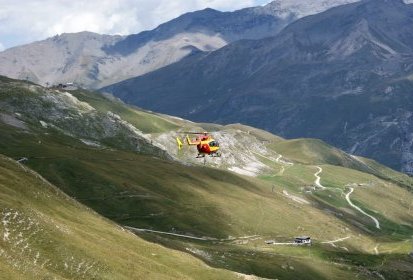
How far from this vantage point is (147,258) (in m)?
85.5

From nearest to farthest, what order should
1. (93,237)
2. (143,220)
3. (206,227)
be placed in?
(93,237), (143,220), (206,227)

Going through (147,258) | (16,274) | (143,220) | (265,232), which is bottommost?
(265,232)

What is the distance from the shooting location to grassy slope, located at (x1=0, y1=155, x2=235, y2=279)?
216 ft

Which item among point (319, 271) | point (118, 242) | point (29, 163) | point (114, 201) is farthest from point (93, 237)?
point (29, 163)

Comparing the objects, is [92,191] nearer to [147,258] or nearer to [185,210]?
[185,210]

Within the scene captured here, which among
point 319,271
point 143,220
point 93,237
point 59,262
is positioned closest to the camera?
point 59,262

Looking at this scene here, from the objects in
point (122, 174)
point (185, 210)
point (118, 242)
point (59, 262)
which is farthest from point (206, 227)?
point (59, 262)

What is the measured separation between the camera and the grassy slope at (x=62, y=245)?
216 ft

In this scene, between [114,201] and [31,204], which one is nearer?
[31,204]

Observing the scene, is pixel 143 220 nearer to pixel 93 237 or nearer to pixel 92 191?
pixel 92 191

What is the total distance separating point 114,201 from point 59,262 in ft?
320

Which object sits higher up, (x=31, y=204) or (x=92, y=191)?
(x=31, y=204)

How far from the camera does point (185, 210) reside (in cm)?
18000

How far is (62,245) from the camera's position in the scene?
71.4m
